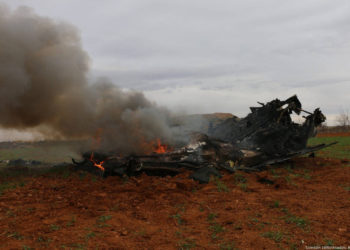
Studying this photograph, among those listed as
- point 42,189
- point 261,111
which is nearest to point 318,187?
point 261,111

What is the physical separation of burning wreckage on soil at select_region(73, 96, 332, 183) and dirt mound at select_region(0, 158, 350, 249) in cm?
52

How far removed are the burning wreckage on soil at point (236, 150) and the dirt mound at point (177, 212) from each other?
0.52 meters

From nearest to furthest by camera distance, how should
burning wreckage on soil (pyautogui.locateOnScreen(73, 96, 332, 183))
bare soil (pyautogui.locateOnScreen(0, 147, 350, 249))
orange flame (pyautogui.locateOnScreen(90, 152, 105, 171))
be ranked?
bare soil (pyautogui.locateOnScreen(0, 147, 350, 249))
burning wreckage on soil (pyautogui.locateOnScreen(73, 96, 332, 183))
orange flame (pyautogui.locateOnScreen(90, 152, 105, 171))

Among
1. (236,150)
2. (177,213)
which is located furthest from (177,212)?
(236,150)

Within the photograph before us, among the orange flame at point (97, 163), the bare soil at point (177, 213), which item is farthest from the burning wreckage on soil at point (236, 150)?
the bare soil at point (177, 213)

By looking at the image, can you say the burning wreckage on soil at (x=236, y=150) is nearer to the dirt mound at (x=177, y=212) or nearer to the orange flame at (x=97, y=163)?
the orange flame at (x=97, y=163)

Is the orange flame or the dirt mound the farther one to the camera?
the orange flame

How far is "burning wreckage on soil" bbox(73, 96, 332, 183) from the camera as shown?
9281 mm

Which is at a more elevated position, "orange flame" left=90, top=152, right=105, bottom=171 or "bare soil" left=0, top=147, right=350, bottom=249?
"orange flame" left=90, top=152, right=105, bottom=171

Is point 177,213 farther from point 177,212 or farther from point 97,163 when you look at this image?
point 97,163

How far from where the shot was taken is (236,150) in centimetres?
1101

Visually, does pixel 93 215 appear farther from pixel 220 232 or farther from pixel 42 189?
pixel 42 189

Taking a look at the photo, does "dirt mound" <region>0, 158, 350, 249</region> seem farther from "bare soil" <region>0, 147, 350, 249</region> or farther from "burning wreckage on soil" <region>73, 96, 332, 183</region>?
"burning wreckage on soil" <region>73, 96, 332, 183</region>

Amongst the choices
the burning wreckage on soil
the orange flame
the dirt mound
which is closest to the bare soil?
the dirt mound
